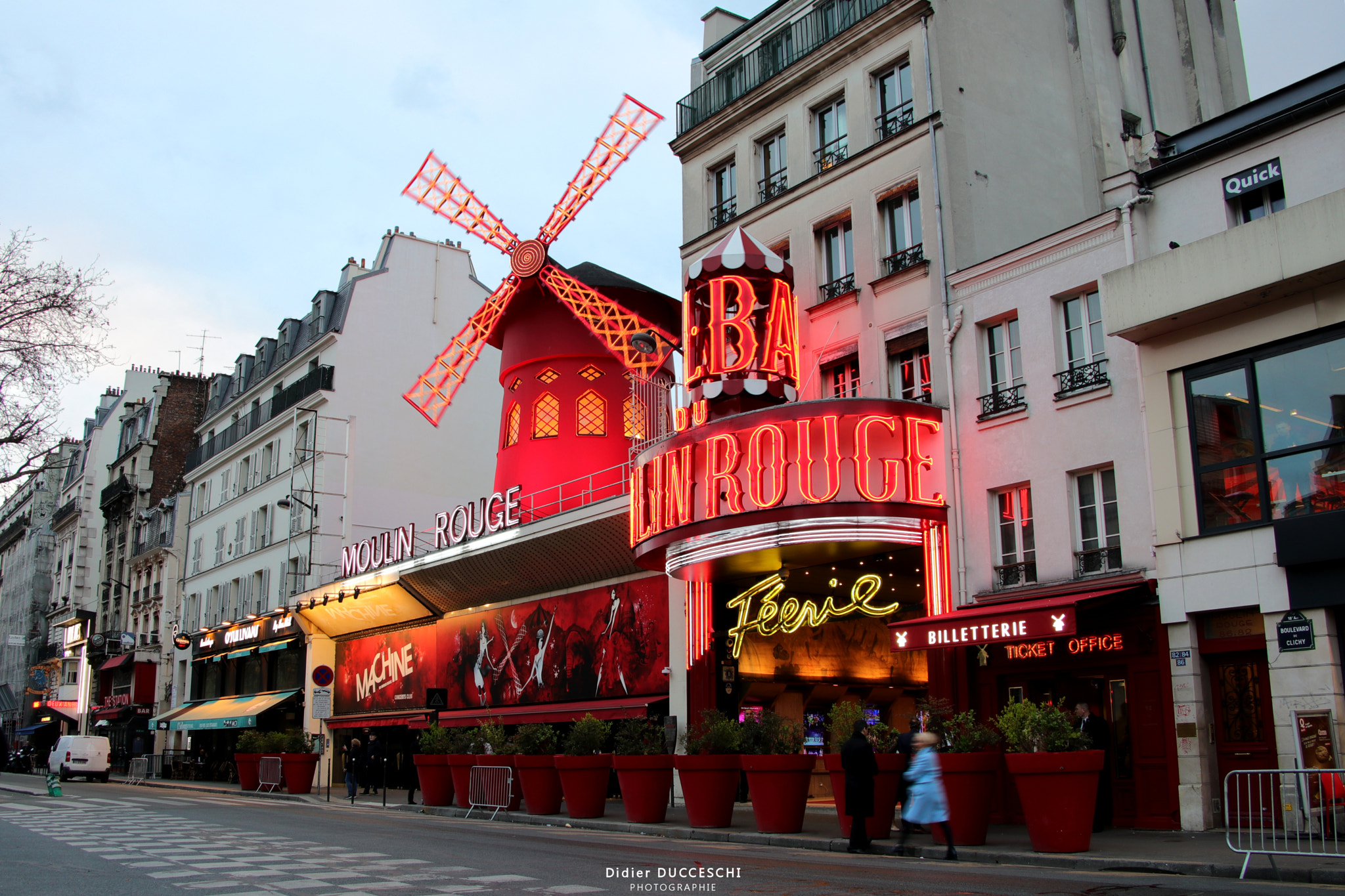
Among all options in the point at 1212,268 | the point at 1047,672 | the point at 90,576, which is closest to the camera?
the point at 1212,268

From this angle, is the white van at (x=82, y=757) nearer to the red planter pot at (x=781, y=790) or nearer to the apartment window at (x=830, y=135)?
the red planter pot at (x=781, y=790)

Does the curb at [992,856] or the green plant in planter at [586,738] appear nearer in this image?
the curb at [992,856]

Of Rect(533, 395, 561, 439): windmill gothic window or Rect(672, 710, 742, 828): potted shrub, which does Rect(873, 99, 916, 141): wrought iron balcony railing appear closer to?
Rect(672, 710, 742, 828): potted shrub

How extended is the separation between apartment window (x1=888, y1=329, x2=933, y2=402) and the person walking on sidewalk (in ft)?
23.6

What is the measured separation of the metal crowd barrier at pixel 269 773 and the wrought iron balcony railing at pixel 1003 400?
18406 mm

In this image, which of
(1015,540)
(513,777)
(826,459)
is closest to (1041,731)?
(1015,540)

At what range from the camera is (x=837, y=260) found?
60.0 feet

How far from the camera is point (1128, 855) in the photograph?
981cm

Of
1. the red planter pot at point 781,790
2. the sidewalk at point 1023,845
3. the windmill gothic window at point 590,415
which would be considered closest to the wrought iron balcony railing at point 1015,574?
the sidewalk at point 1023,845

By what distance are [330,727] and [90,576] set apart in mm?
30118

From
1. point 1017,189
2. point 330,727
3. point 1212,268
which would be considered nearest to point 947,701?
point 1212,268

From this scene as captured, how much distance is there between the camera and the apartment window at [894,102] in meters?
17.5

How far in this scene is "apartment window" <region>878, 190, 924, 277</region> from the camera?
16859 millimetres

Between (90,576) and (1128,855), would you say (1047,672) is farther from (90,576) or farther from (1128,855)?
(90,576)
